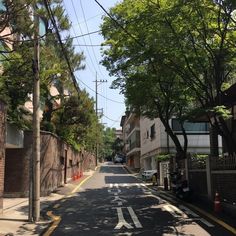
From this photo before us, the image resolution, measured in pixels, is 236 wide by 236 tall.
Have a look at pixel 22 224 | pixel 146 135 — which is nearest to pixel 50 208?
pixel 22 224

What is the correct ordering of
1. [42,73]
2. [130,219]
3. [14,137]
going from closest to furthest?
[130,219] → [14,137] → [42,73]

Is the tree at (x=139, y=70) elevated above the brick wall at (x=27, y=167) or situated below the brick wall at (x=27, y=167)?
above

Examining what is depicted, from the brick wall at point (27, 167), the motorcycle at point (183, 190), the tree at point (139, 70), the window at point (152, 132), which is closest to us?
the tree at point (139, 70)

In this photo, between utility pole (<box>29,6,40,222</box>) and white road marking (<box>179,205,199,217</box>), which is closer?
utility pole (<box>29,6,40,222</box>)

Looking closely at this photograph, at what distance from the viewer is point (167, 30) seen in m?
18.2

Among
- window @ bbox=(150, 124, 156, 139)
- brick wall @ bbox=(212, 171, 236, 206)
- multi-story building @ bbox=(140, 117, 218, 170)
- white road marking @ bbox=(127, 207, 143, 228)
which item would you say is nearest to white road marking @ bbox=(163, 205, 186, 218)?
white road marking @ bbox=(127, 207, 143, 228)

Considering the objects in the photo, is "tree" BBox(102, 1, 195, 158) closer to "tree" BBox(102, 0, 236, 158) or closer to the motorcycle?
"tree" BBox(102, 0, 236, 158)

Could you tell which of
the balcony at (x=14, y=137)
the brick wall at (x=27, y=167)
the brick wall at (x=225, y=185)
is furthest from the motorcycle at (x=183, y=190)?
the balcony at (x=14, y=137)

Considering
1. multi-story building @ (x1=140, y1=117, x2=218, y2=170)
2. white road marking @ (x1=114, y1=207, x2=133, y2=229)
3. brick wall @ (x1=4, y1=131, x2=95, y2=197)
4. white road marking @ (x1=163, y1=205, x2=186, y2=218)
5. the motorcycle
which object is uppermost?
multi-story building @ (x1=140, y1=117, x2=218, y2=170)

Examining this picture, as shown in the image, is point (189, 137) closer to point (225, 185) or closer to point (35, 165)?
point (225, 185)

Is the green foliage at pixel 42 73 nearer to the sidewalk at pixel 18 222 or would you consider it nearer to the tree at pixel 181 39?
the tree at pixel 181 39

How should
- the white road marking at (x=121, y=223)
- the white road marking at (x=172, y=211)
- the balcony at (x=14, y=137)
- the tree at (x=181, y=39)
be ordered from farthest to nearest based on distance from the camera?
the balcony at (x=14, y=137) < the tree at (x=181, y=39) < the white road marking at (x=172, y=211) < the white road marking at (x=121, y=223)

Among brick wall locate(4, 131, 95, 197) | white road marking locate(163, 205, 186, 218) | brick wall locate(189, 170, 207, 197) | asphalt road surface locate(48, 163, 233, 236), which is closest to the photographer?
asphalt road surface locate(48, 163, 233, 236)

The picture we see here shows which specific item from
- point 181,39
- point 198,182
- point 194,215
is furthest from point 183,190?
point 181,39
